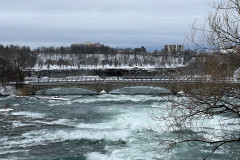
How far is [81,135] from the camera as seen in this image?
92.6 ft

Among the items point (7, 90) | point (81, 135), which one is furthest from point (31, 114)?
point (7, 90)

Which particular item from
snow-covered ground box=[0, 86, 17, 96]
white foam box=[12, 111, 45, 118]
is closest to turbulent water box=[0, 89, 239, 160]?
white foam box=[12, 111, 45, 118]

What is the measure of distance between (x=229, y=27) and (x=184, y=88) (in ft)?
6.77

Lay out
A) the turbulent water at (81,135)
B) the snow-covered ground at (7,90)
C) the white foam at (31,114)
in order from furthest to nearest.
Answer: the snow-covered ground at (7,90) → the white foam at (31,114) → the turbulent water at (81,135)

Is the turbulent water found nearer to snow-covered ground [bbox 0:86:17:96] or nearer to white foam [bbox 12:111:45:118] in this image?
white foam [bbox 12:111:45:118]

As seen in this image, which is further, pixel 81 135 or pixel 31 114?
pixel 31 114

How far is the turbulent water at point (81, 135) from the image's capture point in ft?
74.4

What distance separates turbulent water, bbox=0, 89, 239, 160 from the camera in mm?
22664

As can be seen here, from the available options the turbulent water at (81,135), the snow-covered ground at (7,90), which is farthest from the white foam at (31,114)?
the snow-covered ground at (7,90)

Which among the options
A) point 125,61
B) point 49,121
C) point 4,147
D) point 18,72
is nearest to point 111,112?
point 49,121

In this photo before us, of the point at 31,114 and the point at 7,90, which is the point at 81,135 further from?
the point at 7,90

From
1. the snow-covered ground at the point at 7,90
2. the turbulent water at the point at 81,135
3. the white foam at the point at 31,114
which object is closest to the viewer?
the turbulent water at the point at 81,135

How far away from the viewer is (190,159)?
21562 millimetres

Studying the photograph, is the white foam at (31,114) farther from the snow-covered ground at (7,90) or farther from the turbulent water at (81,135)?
the snow-covered ground at (7,90)
